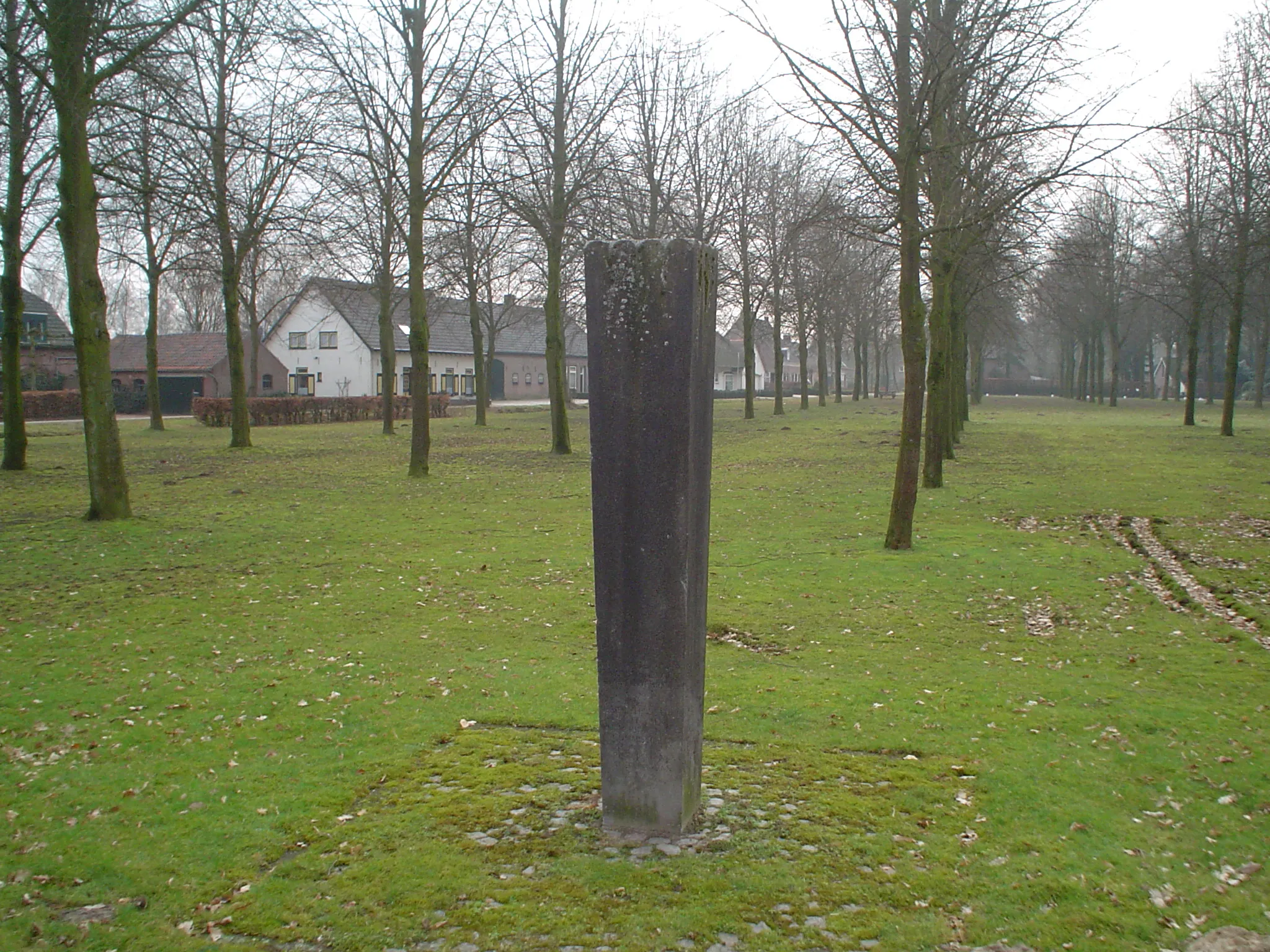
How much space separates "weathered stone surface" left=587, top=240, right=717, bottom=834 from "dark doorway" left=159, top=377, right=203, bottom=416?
62626mm

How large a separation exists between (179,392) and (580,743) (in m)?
62.5

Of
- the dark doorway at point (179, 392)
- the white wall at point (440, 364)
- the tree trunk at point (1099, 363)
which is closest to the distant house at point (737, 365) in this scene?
the white wall at point (440, 364)

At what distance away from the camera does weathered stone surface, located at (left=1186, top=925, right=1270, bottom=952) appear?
12.1 feet

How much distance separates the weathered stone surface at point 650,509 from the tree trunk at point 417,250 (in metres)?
16.0

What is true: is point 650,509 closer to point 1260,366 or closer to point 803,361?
point 803,361

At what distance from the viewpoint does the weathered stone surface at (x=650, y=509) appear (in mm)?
4570

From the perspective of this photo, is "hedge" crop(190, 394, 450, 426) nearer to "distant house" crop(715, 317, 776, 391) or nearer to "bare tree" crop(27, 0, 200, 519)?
"bare tree" crop(27, 0, 200, 519)

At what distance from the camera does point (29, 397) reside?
46406 mm

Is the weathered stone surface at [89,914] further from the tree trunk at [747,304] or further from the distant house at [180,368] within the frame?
the distant house at [180,368]

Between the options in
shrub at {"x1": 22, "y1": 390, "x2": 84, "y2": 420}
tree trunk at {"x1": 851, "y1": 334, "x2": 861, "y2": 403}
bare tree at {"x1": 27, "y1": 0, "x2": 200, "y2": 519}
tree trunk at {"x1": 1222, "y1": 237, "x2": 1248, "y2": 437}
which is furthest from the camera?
tree trunk at {"x1": 851, "y1": 334, "x2": 861, "y2": 403}

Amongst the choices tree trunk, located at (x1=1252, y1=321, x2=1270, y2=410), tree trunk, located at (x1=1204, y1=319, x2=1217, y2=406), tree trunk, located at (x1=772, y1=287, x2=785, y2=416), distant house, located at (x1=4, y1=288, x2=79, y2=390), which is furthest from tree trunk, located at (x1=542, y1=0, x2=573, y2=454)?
tree trunk, located at (x1=1252, y1=321, x2=1270, y2=410)

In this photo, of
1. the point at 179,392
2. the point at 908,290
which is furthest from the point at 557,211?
the point at 179,392

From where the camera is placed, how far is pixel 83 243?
13.5 m

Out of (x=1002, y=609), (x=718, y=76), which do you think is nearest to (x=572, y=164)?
(x=718, y=76)
